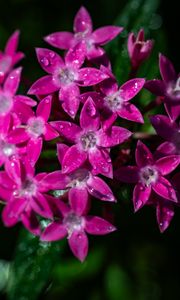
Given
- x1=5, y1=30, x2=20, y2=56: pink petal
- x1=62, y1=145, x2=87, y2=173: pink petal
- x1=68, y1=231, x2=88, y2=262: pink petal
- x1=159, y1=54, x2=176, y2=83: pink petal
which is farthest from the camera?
x1=5, y1=30, x2=20, y2=56: pink petal

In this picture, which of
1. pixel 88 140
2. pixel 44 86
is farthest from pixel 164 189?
pixel 44 86

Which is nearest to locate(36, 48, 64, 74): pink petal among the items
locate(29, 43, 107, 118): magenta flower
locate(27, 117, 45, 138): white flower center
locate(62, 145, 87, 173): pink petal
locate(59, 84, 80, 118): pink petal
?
locate(29, 43, 107, 118): magenta flower

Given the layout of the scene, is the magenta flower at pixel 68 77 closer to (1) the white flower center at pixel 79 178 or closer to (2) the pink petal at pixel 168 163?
(1) the white flower center at pixel 79 178

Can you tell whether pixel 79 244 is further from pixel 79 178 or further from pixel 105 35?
pixel 105 35

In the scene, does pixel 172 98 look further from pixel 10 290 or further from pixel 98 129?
pixel 10 290

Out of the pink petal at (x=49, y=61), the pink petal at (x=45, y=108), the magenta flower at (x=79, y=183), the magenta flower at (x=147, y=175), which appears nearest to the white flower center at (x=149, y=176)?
the magenta flower at (x=147, y=175)

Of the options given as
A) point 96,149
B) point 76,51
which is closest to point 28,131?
point 96,149

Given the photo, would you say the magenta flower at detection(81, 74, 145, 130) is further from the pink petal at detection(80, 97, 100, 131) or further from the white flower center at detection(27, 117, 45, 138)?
the white flower center at detection(27, 117, 45, 138)
